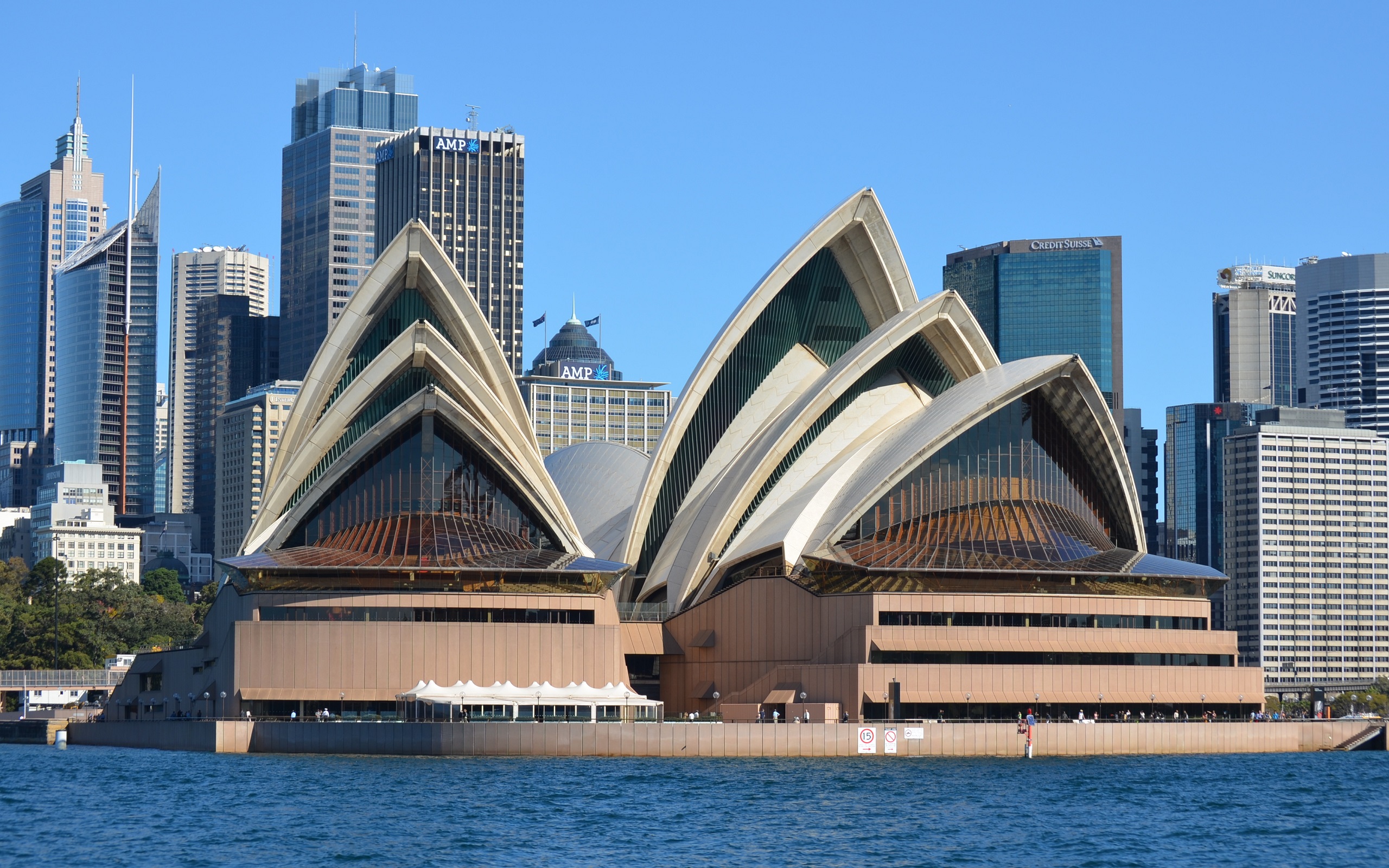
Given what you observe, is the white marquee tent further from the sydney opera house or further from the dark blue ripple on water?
the dark blue ripple on water

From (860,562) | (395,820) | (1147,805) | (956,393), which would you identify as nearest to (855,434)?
(956,393)

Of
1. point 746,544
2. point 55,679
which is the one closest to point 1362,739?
point 746,544

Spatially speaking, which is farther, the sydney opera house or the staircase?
the staircase

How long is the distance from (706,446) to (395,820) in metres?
46.9

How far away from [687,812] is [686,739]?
813 inches

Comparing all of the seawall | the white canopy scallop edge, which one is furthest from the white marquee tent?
the seawall

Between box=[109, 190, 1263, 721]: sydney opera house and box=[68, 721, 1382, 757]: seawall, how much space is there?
2.25 metres

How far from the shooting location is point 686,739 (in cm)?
7775

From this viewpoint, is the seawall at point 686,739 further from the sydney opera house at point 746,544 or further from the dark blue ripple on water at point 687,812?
the sydney opera house at point 746,544

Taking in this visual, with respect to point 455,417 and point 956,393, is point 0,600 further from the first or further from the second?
point 956,393

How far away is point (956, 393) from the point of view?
93125mm

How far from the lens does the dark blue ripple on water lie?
48.9 metres

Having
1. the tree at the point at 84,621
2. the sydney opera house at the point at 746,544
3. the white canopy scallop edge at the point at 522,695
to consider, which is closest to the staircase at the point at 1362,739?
the sydney opera house at the point at 746,544

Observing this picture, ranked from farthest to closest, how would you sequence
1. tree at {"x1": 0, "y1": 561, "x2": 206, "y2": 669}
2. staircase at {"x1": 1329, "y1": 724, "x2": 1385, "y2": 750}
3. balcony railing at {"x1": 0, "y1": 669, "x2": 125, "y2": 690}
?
tree at {"x1": 0, "y1": 561, "x2": 206, "y2": 669} → balcony railing at {"x1": 0, "y1": 669, "x2": 125, "y2": 690} → staircase at {"x1": 1329, "y1": 724, "x2": 1385, "y2": 750}
